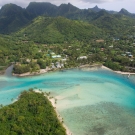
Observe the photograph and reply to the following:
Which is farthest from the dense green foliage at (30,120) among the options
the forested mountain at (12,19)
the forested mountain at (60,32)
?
the forested mountain at (12,19)

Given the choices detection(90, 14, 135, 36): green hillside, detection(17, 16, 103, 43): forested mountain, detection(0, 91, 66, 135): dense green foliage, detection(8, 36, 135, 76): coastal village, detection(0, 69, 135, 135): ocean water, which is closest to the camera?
detection(0, 91, 66, 135): dense green foliage

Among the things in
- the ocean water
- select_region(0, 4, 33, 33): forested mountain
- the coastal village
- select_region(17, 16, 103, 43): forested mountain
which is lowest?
the ocean water

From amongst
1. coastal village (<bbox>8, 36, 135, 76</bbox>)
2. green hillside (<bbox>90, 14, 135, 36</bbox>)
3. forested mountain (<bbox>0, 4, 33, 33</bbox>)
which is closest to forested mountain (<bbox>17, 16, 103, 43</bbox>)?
green hillside (<bbox>90, 14, 135, 36</bbox>)

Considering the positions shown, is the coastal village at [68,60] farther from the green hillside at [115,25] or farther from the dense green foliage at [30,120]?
the green hillside at [115,25]

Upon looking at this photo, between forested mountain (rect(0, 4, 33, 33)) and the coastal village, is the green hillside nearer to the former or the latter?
the coastal village

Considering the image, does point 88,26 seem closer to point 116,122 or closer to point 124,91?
point 124,91

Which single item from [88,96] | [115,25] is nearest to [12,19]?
[115,25]

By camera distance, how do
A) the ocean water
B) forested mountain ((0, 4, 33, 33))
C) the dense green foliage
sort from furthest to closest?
forested mountain ((0, 4, 33, 33)) → the ocean water → the dense green foliage
